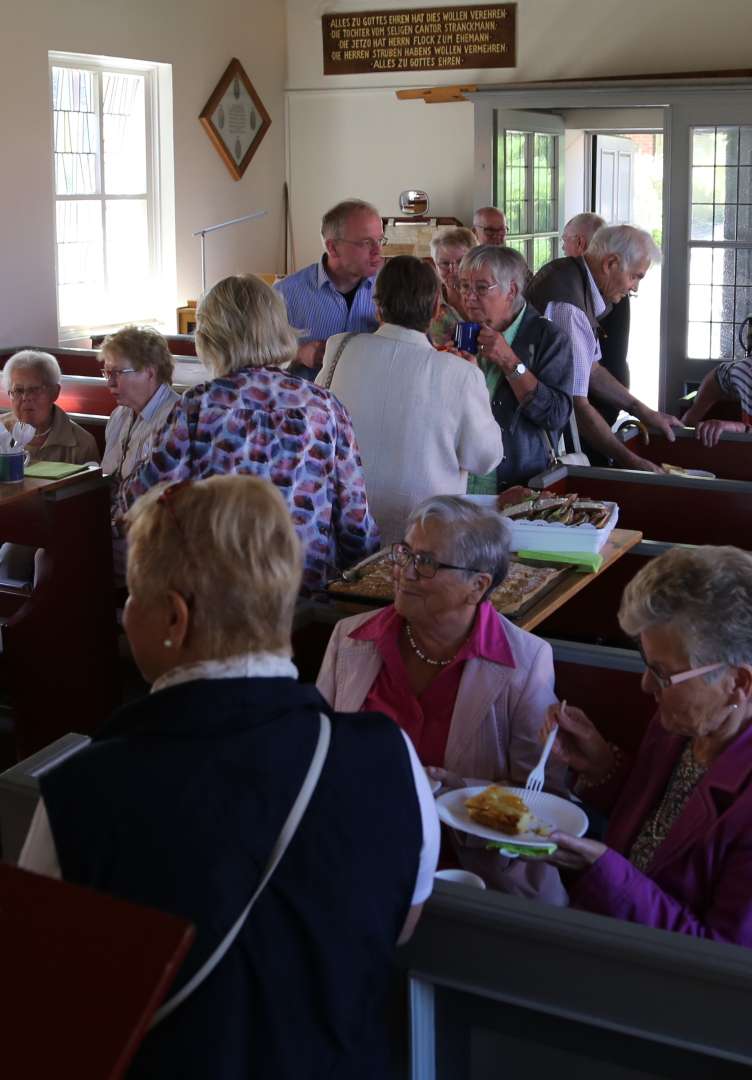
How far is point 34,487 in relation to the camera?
12.2 feet

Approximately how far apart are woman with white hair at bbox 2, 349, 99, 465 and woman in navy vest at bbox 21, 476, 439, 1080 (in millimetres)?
3207

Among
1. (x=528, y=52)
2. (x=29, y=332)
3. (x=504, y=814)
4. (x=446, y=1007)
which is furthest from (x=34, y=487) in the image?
(x=528, y=52)

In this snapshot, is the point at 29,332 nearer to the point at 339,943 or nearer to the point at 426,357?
the point at 426,357

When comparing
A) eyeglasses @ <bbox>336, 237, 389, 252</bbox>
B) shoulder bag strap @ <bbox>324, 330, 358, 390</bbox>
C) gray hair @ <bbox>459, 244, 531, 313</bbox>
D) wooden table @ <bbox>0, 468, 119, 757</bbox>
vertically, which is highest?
eyeglasses @ <bbox>336, 237, 389, 252</bbox>

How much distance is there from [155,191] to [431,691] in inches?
276

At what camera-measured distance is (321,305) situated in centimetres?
432

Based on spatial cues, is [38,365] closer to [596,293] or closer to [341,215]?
[341,215]

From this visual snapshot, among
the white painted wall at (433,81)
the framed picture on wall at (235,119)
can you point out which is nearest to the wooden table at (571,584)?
the white painted wall at (433,81)

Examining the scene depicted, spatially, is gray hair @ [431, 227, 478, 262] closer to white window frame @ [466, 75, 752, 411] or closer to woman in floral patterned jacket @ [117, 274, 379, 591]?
woman in floral patterned jacket @ [117, 274, 379, 591]

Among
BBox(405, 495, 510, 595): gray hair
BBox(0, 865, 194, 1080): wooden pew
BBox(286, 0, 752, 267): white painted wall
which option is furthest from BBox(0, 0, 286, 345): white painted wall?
BBox(0, 865, 194, 1080): wooden pew

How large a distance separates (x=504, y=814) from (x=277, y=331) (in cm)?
153

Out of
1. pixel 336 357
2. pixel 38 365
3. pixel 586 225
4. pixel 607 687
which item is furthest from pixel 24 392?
pixel 586 225

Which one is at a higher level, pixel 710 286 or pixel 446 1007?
pixel 710 286

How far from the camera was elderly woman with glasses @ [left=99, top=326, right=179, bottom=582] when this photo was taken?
420 centimetres
